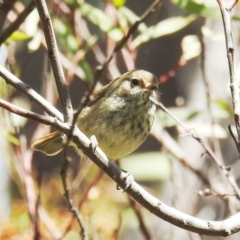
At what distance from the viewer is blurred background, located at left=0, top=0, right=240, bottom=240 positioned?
10.9 ft

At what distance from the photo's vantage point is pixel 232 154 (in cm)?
505

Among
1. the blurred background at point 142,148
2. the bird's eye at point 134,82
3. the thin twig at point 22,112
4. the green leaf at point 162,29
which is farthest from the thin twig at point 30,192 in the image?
the thin twig at point 22,112

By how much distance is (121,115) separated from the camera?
3.31 meters

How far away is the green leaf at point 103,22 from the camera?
361cm

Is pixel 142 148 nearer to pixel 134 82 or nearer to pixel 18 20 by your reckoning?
pixel 134 82

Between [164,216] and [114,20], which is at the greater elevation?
[114,20]

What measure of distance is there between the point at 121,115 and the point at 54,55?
1413 millimetres

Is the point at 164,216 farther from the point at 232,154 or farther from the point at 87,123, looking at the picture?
the point at 232,154

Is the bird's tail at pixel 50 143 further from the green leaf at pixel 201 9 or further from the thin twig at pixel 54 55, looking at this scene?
the thin twig at pixel 54 55

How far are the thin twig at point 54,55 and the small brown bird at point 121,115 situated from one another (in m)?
1.30

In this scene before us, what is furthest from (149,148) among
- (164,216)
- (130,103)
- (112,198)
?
(164,216)

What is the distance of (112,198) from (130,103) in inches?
47.4

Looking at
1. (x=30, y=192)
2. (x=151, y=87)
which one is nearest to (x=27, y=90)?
(x=30, y=192)

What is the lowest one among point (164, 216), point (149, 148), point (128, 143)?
point (164, 216)
